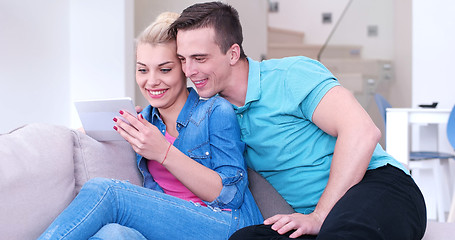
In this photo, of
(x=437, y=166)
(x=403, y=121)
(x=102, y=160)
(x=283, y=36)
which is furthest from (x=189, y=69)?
(x=283, y=36)

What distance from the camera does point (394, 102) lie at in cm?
694

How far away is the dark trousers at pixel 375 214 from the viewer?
1.30 meters

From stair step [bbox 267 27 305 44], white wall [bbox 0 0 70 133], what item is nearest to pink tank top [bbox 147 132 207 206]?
white wall [bbox 0 0 70 133]

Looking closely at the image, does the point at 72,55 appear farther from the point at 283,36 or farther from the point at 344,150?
the point at 283,36

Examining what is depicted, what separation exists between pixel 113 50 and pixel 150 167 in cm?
236

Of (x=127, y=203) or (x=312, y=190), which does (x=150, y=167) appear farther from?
(x=312, y=190)

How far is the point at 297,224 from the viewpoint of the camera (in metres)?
1.48

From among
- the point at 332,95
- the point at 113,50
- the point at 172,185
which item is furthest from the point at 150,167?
the point at 113,50

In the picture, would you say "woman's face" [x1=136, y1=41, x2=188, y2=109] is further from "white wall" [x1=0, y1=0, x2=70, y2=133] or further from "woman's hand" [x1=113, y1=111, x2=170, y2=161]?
"white wall" [x1=0, y1=0, x2=70, y2=133]

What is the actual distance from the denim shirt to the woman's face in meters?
0.07

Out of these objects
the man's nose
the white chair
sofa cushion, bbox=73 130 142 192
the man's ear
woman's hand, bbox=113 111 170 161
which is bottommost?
the white chair

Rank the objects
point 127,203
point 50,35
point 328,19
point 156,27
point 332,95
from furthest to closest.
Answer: point 328,19 → point 50,35 → point 156,27 → point 332,95 → point 127,203

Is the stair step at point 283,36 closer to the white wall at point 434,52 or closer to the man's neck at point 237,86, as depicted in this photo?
the white wall at point 434,52

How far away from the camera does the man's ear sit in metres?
1.77
